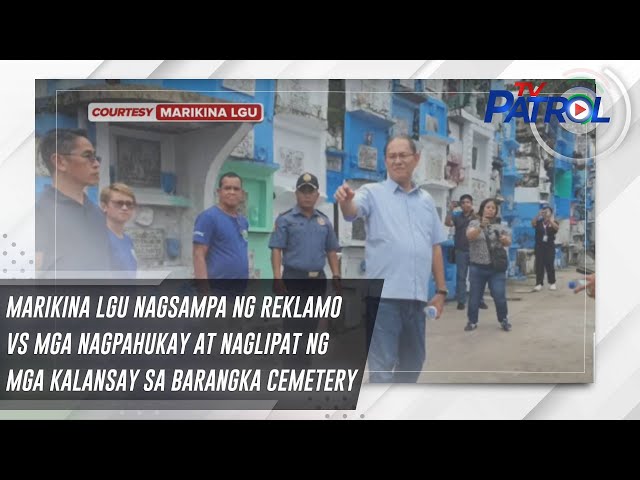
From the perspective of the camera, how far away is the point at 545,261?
3.89m

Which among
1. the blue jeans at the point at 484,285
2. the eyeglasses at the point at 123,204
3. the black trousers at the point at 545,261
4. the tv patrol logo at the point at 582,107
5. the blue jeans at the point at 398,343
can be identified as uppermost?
the tv patrol logo at the point at 582,107

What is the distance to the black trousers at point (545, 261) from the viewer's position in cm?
389

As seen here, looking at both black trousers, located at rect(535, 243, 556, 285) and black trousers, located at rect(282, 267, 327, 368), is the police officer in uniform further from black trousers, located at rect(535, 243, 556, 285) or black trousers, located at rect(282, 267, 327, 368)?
black trousers, located at rect(535, 243, 556, 285)

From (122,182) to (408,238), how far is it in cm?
136

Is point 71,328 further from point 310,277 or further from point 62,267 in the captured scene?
point 310,277

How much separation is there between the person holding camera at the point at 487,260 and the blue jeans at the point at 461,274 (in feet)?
0.08

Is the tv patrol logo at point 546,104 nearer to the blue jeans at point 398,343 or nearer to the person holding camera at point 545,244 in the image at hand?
the person holding camera at point 545,244

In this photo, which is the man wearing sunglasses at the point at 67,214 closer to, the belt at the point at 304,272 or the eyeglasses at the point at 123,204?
the eyeglasses at the point at 123,204

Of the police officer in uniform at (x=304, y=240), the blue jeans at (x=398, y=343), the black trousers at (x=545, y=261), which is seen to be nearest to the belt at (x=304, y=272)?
the police officer in uniform at (x=304, y=240)

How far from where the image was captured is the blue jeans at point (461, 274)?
3891mm

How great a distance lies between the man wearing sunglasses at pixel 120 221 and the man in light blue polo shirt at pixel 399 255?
985mm

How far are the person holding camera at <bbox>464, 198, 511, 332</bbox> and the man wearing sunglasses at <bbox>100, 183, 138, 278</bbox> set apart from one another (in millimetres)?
1590

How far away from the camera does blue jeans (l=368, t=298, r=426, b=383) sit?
3.87m

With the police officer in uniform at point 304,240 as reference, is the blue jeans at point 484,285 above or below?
below
